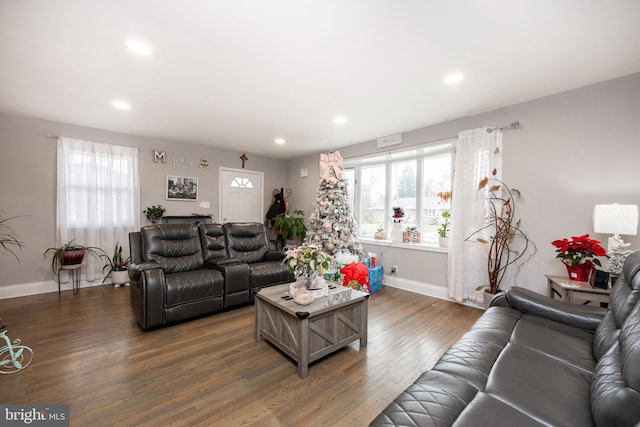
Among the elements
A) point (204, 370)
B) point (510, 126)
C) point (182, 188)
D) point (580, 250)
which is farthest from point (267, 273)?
point (510, 126)

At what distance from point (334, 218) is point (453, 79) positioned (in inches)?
97.8

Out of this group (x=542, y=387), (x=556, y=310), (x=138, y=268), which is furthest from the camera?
(x=138, y=268)

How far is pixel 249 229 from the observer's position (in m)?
4.14

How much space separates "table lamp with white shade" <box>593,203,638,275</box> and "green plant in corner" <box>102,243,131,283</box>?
5.85m

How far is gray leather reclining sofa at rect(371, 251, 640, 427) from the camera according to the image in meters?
1.02

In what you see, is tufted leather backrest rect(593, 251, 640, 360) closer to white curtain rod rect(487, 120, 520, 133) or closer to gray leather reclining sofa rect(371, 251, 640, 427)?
gray leather reclining sofa rect(371, 251, 640, 427)

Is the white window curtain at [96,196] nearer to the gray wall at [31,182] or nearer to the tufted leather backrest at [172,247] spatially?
the gray wall at [31,182]

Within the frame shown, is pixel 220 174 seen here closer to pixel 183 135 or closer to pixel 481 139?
pixel 183 135

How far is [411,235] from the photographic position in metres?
4.35

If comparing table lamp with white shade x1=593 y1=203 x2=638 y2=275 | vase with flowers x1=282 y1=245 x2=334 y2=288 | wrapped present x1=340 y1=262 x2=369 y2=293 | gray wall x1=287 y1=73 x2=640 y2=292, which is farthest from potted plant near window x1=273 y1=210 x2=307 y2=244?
table lamp with white shade x1=593 y1=203 x2=638 y2=275

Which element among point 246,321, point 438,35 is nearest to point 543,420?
point 438,35

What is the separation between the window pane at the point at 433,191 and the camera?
13.3 feet

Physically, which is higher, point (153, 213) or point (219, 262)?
point (153, 213)

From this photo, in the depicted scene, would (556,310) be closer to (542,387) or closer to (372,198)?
(542,387)
